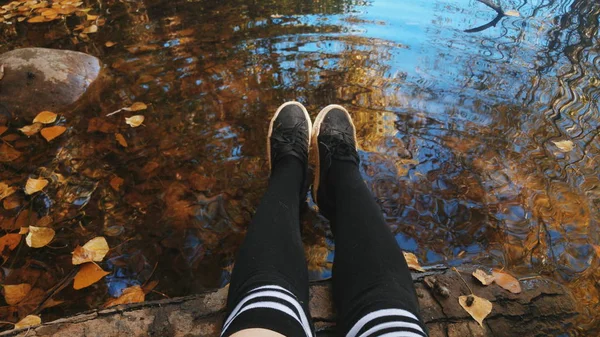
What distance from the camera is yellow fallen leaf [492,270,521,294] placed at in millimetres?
991

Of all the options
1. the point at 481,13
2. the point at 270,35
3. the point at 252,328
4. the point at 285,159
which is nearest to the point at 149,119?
the point at 285,159

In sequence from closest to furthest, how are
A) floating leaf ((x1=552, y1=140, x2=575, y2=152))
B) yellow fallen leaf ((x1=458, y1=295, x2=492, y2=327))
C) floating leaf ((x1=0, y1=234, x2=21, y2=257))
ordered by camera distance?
yellow fallen leaf ((x1=458, y1=295, x2=492, y2=327)) → floating leaf ((x1=0, y1=234, x2=21, y2=257)) → floating leaf ((x1=552, y1=140, x2=575, y2=152))

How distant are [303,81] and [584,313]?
169 cm

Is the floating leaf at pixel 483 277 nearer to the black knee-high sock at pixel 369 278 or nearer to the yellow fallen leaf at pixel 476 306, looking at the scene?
the yellow fallen leaf at pixel 476 306

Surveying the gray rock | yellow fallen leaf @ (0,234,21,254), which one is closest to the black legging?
yellow fallen leaf @ (0,234,21,254)

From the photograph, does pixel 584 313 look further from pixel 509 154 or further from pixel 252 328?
pixel 252 328

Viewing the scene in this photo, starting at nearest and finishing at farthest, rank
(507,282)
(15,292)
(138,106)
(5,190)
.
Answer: (507,282) < (15,292) < (5,190) < (138,106)

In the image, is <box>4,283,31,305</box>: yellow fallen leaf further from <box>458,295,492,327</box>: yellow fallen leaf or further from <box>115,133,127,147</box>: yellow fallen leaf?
<box>458,295,492,327</box>: yellow fallen leaf

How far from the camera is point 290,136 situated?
1.55 m

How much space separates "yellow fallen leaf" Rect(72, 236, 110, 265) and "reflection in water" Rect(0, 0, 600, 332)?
0.12 feet

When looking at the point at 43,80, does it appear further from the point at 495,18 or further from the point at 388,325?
the point at 495,18

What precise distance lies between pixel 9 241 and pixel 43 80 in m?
1.16

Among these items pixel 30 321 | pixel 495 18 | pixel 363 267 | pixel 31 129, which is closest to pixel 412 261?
pixel 363 267

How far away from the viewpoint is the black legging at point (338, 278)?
2.61 feet
